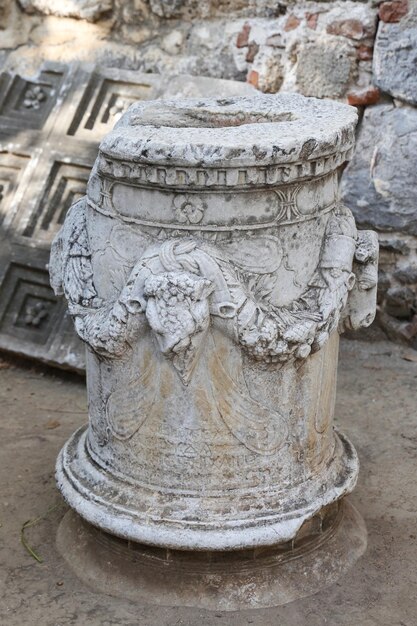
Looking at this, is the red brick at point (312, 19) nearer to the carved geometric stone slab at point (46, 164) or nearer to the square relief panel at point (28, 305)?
the carved geometric stone slab at point (46, 164)

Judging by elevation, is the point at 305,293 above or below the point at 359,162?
below

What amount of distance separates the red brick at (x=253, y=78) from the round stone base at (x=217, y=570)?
2384 mm

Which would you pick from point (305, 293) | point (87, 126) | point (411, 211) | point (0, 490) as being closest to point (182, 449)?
point (305, 293)

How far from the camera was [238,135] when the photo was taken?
2867 millimetres

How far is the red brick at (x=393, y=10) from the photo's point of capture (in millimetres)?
4410

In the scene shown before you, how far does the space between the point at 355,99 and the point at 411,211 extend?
1.95ft

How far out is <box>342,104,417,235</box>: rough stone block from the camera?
4.51m

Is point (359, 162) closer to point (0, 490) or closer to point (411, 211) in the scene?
point (411, 211)

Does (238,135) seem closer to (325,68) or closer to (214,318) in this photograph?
(214,318)

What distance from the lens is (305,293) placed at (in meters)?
3.04

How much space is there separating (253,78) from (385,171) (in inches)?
33.4

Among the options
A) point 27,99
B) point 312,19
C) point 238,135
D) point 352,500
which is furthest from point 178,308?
point 27,99

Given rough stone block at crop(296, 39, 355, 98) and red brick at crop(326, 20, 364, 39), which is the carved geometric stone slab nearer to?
rough stone block at crop(296, 39, 355, 98)

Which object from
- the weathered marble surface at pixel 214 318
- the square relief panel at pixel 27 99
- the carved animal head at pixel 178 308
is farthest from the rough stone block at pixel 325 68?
the carved animal head at pixel 178 308
